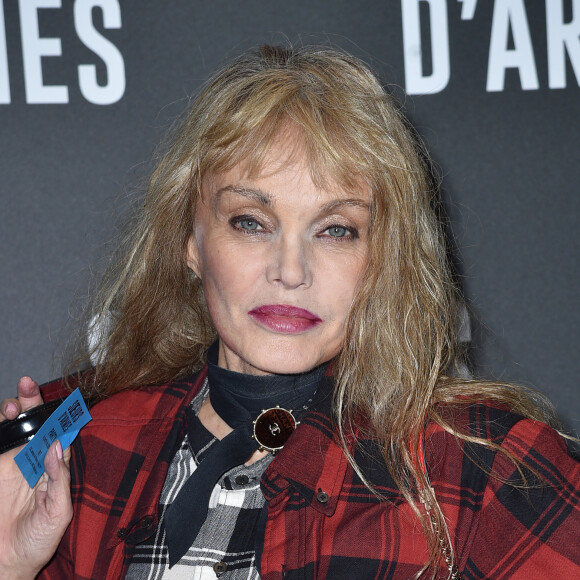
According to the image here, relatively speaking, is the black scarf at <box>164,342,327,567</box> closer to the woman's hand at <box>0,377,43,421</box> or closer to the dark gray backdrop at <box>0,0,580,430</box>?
the woman's hand at <box>0,377,43,421</box>

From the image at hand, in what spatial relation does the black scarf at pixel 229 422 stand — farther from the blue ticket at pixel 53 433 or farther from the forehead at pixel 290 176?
the forehead at pixel 290 176

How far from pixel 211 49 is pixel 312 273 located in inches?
35.9

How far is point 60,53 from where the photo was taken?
1896mm

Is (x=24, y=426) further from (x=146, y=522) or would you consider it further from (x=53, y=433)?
(x=146, y=522)

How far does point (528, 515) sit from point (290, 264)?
0.46m

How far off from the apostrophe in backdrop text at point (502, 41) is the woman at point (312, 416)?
0.63m

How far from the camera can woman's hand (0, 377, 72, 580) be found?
4.07ft

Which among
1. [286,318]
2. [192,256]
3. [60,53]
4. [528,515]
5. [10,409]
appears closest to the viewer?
[528,515]

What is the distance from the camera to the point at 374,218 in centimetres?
123

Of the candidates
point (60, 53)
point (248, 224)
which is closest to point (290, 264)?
point (248, 224)

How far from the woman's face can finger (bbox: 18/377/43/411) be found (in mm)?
323

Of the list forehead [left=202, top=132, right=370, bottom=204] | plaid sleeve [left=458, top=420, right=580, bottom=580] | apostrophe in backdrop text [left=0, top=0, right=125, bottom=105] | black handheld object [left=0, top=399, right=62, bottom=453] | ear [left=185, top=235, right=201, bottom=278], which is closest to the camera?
plaid sleeve [left=458, top=420, right=580, bottom=580]

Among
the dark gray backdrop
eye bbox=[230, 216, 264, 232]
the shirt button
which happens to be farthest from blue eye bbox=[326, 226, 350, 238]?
the dark gray backdrop

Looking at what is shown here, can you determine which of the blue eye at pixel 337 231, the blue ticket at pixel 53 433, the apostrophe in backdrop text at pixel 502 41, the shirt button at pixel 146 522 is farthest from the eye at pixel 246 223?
the apostrophe in backdrop text at pixel 502 41
